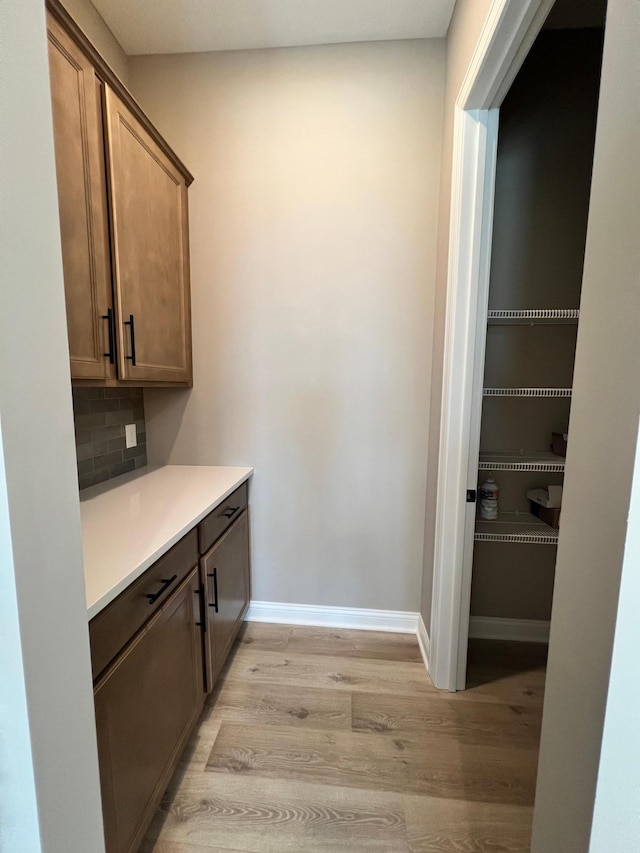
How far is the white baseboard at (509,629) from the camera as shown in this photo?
207 centimetres

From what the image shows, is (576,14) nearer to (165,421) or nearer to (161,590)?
(165,421)

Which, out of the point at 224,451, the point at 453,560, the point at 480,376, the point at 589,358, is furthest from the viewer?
the point at 224,451

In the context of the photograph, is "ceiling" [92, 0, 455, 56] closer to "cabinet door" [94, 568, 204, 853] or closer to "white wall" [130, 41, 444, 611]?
"white wall" [130, 41, 444, 611]

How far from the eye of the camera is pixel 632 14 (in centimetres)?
51

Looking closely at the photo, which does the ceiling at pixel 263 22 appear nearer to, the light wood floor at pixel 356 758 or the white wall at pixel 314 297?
the white wall at pixel 314 297

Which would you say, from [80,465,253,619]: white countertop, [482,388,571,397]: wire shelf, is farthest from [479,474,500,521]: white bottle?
[80,465,253,619]: white countertop

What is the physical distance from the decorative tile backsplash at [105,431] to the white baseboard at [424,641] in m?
1.72

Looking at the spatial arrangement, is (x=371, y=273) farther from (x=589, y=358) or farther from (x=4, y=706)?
(x=4, y=706)

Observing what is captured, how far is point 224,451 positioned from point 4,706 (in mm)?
1572

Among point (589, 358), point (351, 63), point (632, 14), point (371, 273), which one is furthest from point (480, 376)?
point (351, 63)

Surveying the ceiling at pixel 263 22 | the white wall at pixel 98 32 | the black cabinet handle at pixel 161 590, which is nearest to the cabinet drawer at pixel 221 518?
the black cabinet handle at pixel 161 590

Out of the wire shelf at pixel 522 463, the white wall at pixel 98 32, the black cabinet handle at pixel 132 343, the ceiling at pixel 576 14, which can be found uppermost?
the ceiling at pixel 576 14

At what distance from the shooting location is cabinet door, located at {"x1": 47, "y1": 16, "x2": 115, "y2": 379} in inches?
43.3

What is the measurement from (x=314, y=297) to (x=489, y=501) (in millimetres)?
1340
